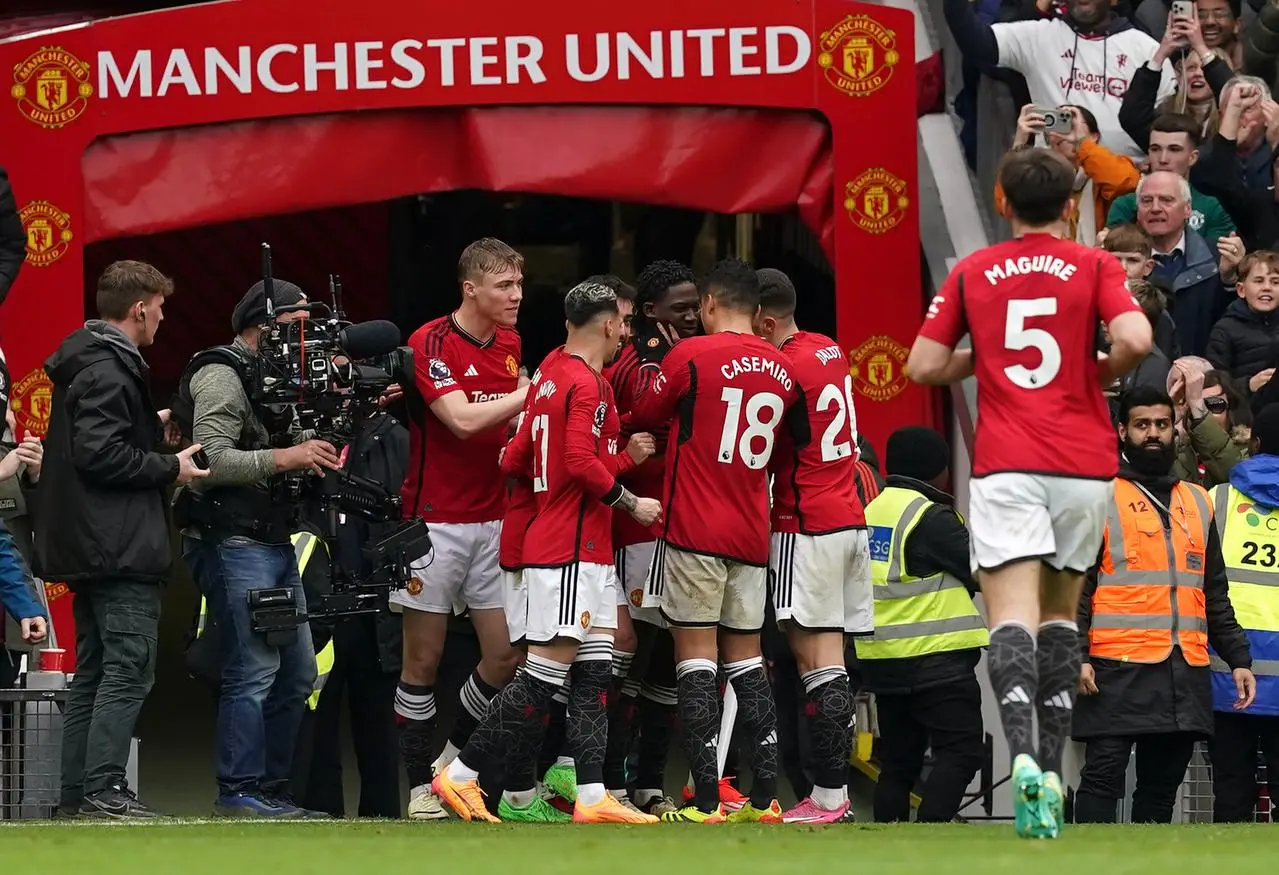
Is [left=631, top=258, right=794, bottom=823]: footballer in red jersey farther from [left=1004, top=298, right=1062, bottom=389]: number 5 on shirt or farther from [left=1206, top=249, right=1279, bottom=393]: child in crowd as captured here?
[left=1206, top=249, right=1279, bottom=393]: child in crowd

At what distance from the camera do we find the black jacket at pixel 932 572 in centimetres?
915

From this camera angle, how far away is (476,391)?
892 centimetres

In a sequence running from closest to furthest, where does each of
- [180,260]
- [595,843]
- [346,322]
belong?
[595,843], [346,322], [180,260]

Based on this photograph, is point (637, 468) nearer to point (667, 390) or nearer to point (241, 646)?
point (667, 390)

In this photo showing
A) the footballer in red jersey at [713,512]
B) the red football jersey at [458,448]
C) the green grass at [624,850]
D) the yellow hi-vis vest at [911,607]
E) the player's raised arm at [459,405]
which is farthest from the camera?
the yellow hi-vis vest at [911,607]

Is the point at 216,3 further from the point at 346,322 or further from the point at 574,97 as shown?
the point at 346,322

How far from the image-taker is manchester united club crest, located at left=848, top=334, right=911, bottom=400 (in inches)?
453

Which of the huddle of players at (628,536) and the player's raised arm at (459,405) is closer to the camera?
the huddle of players at (628,536)

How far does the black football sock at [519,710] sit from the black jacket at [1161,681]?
1978mm

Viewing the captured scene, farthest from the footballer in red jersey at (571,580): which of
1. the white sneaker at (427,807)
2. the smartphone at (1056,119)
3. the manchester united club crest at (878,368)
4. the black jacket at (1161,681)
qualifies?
the smartphone at (1056,119)

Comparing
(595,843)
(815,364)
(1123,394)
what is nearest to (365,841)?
(595,843)

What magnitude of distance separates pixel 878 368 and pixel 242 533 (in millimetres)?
3944

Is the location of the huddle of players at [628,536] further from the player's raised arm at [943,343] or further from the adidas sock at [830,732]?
the player's raised arm at [943,343]

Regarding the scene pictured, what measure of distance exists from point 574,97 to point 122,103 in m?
2.19
